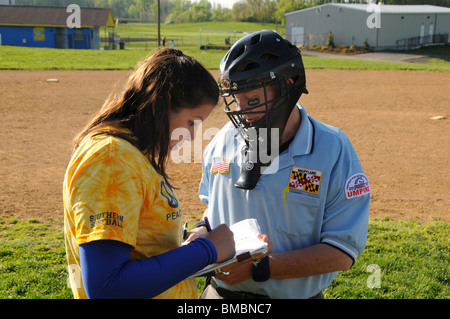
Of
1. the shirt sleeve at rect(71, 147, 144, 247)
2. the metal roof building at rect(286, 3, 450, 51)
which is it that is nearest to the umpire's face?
the shirt sleeve at rect(71, 147, 144, 247)

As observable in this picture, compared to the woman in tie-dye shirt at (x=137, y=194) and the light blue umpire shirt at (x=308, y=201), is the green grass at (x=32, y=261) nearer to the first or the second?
the light blue umpire shirt at (x=308, y=201)

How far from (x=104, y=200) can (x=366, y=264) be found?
13.1 ft

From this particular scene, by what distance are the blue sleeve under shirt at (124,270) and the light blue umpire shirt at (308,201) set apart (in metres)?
0.85

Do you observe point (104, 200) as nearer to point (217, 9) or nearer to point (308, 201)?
point (308, 201)

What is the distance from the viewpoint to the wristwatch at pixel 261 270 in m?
2.30

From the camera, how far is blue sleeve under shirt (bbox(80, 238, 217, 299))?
1.56m

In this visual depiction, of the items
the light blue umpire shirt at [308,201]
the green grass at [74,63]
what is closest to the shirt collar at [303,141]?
the light blue umpire shirt at [308,201]

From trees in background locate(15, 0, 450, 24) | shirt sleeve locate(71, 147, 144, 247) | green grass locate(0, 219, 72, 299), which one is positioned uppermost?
trees in background locate(15, 0, 450, 24)

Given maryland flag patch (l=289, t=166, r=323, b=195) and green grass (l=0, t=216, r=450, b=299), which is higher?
maryland flag patch (l=289, t=166, r=323, b=195)

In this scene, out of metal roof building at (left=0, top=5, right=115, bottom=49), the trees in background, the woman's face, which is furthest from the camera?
the trees in background

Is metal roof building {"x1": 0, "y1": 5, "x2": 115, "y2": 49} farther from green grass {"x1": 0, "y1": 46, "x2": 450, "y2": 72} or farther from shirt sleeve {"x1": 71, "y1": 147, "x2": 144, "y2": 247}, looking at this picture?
shirt sleeve {"x1": 71, "y1": 147, "x2": 144, "y2": 247}

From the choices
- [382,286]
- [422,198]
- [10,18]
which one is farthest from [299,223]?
[10,18]

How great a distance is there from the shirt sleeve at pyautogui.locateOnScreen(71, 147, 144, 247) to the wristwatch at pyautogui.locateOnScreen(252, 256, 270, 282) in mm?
843

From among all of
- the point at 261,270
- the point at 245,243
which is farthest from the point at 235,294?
the point at 245,243
